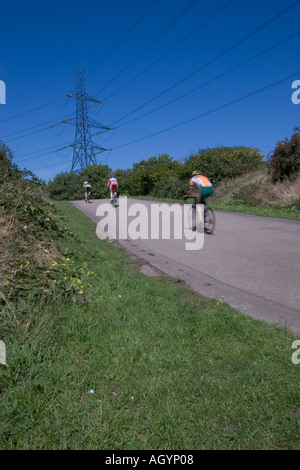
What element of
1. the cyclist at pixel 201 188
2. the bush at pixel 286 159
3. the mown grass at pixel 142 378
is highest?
the bush at pixel 286 159

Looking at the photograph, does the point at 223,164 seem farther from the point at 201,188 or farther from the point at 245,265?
the point at 245,265

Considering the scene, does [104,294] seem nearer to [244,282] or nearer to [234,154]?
[244,282]

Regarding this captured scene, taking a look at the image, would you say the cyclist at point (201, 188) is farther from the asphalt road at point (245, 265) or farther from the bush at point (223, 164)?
the bush at point (223, 164)

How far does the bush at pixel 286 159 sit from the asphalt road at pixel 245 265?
7278mm

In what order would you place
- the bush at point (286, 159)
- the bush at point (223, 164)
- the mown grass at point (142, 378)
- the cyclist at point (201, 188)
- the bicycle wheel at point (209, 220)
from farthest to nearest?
the bush at point (223, 164) < the bush at point (286, 159) < the bicycle wheel at point (209, 220) < the cyclist at point (201, 188) < the mown grass at point (142, 378)

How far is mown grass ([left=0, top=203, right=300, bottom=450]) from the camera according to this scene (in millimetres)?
2270

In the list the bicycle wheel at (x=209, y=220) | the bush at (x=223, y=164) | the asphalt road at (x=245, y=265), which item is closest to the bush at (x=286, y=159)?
the bush at (x=223, y=164)

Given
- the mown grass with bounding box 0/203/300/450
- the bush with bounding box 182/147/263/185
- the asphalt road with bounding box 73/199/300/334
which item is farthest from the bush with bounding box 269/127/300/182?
the mown grass with bounding box 0/203/300/450

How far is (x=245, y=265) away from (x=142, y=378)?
4291 mm

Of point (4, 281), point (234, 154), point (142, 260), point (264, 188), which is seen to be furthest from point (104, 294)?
point (234, 154)

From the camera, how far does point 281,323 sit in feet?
13.1

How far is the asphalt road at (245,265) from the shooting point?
4656 millimetres
